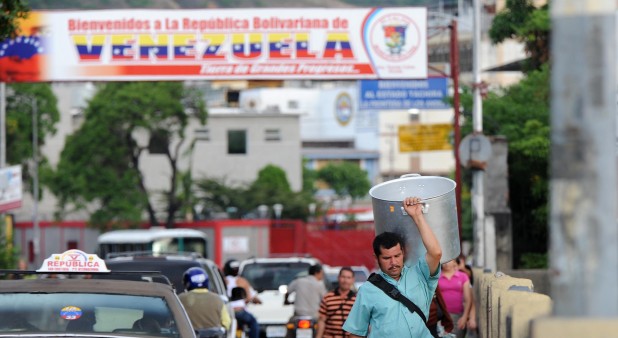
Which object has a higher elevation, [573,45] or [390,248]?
[573,45]

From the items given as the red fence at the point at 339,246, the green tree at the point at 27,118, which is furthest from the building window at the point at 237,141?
the red fence at the point at 339,246

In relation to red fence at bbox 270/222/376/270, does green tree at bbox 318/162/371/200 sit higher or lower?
lower

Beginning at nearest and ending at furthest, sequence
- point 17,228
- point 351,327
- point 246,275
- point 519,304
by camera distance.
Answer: point 519,304
point 351,327
point 246,275
point 17,228

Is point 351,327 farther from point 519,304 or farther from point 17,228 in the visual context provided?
point 17,228

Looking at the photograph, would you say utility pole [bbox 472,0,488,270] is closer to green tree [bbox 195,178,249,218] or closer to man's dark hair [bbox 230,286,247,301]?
man's dark hair [bbox 230,286,247,301]

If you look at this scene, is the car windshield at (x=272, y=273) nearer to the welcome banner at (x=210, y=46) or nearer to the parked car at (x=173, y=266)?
the welcome banner at (x=210, y=46)

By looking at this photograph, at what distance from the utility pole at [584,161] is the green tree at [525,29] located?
3141 cm

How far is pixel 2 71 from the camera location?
28.0m

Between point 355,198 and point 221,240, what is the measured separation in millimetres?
78468

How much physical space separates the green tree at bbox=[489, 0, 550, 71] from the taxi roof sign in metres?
26.3

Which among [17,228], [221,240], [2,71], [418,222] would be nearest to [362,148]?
[17,228]

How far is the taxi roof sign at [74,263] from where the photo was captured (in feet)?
32.6

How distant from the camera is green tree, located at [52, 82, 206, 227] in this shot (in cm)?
6519

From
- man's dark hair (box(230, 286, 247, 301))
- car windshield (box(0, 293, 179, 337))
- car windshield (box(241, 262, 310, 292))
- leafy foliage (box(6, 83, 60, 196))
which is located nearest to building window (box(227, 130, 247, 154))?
leafy foliage (box(6, 83, 60, 196))
